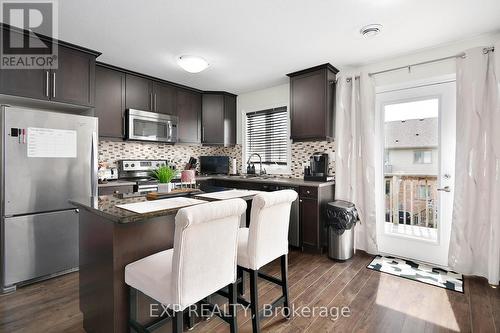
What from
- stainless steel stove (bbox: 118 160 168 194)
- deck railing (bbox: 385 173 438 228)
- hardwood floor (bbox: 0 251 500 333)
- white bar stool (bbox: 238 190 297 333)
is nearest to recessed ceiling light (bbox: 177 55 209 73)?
stainless steel stove (bbox: 118 160 168 194)

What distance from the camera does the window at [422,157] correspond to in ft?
9.30

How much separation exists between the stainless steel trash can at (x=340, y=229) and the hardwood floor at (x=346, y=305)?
0.30 m

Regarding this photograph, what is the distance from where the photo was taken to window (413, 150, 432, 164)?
112 inches

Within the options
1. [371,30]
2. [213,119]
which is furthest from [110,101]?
[371,30]

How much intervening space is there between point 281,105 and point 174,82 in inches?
70.6

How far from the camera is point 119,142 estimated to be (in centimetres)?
366

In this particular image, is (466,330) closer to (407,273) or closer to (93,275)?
(407,273)

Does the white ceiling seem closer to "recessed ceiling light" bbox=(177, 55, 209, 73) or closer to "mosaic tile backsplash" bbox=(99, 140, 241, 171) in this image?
"recessed ceiling light" bbox=(177, 55, 209, 73)

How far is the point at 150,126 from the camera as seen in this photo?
12.0 ft

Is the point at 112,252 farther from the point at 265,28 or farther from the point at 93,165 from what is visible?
the point at 265,28

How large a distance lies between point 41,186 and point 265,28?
2673 mm

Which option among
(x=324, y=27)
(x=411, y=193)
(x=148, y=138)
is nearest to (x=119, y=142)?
(x=148, y=138)

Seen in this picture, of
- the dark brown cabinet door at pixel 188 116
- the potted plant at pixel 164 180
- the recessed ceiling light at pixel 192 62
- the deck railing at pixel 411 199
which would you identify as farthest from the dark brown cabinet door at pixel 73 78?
the deck railing at pixel 411 199

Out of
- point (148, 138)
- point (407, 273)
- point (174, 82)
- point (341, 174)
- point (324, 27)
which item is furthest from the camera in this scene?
point (174, 82)
